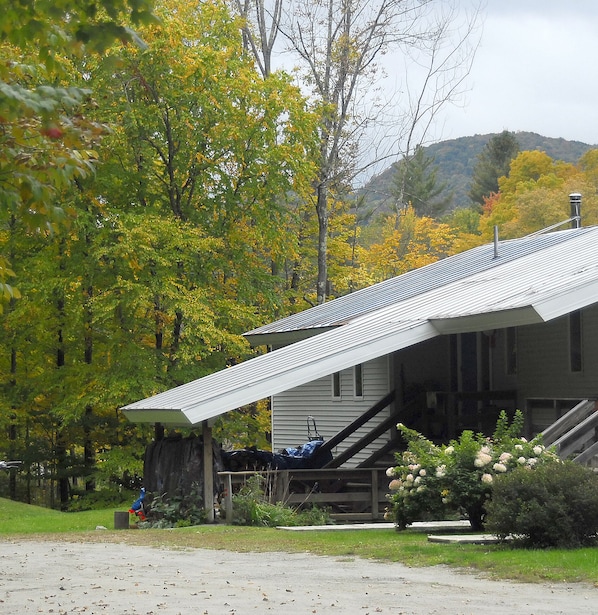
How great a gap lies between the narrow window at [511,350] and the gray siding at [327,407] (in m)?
3.04

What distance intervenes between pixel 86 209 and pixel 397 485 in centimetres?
1655

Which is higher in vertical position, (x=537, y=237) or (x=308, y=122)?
(x=308, y=122)

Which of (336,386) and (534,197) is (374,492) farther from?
(534,197)

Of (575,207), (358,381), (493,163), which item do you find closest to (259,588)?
(358,381)

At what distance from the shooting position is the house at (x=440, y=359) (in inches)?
730

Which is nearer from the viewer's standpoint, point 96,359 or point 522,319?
point 522,319

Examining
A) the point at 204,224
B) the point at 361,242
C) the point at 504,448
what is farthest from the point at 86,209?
the point at 361,242

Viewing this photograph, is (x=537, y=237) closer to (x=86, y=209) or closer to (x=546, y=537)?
(x=86, y=209)

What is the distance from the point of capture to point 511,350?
2309 cm

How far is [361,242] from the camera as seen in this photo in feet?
253

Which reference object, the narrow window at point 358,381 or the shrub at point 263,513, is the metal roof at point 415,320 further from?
the shrub at point 263,513

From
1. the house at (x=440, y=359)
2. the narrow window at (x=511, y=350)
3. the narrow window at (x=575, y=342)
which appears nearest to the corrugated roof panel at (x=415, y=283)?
the house at (x=440, y=359)

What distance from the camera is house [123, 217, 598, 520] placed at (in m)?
18.5

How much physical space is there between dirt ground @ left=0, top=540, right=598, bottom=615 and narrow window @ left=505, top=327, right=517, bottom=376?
34.7 feet
